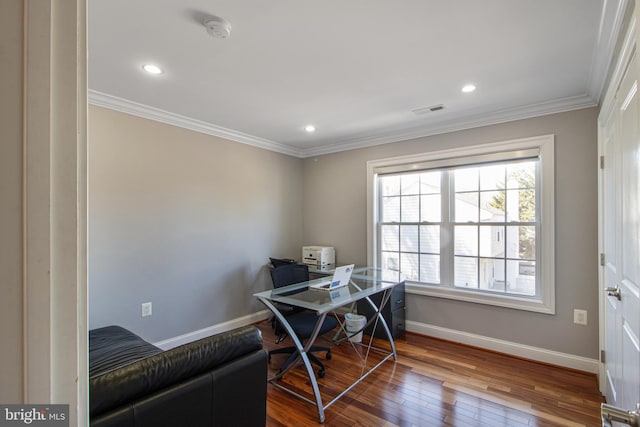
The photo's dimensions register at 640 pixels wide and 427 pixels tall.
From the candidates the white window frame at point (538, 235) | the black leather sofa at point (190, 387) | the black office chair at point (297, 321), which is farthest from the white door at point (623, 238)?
the black office chair at point (297, 321)

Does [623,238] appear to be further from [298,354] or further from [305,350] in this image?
[298,354]

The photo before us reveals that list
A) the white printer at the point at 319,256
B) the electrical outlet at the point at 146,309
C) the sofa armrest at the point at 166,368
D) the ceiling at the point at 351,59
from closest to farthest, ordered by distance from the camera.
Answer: the sofa armrest at the point at 166,368 < the ceiling at the point at 351,59 < the electrical outlet at the point at 146,309 < the white printer at the point at 319,256

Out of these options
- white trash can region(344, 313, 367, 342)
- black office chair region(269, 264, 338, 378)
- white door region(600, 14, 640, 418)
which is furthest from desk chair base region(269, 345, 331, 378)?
white door region(600, 14, 640, 418)

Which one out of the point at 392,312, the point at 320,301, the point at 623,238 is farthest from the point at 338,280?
the point at 623,238

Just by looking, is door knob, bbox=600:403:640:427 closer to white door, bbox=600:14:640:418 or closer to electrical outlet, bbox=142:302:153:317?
white door, bbox=600:14:640:418

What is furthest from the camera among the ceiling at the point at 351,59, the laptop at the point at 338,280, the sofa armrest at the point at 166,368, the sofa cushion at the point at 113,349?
the laptop at the point at 338,280

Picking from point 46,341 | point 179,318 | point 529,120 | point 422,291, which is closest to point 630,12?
point 529,120

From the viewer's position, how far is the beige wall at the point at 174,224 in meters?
2.74

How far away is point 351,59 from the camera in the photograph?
2.12m

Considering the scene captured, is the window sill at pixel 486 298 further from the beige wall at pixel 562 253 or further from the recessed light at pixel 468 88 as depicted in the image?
the recessed light at pixel 468 88

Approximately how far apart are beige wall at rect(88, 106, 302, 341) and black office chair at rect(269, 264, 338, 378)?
32.2 inches

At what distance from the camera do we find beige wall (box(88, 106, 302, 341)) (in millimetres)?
2740

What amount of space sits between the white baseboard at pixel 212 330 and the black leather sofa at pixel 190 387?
1.34m

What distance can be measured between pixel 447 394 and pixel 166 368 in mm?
2107
